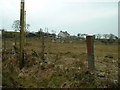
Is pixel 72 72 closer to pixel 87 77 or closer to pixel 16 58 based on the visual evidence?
pixel 87 77

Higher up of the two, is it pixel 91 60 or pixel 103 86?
pixel 91 60

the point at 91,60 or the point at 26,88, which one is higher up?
the point at 91,60

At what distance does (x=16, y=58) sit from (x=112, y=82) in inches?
173

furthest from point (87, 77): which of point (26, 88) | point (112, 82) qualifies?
point (26, 88)

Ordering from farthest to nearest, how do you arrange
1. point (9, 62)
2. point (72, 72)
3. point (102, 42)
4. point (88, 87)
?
1. point (102, 42)
2. point (9, 62)
3. point (72, 72)
4. point (88, 87)

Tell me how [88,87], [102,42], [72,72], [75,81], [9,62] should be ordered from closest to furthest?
[88,87], [75,81], [72,72], [9,62], [102,42]

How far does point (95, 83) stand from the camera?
16.1 ft

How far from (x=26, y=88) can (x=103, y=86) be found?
199 centimetres

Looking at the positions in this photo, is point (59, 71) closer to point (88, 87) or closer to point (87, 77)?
point (87, 77)

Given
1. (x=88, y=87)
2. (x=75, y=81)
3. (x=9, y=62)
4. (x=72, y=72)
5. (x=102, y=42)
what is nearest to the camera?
(x=88, y=87)

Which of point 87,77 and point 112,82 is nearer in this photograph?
point 112,82

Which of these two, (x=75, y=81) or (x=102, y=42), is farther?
(x=102, y=42)

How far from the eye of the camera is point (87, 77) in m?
5.25

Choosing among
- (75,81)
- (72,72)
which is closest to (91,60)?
(72,72)
